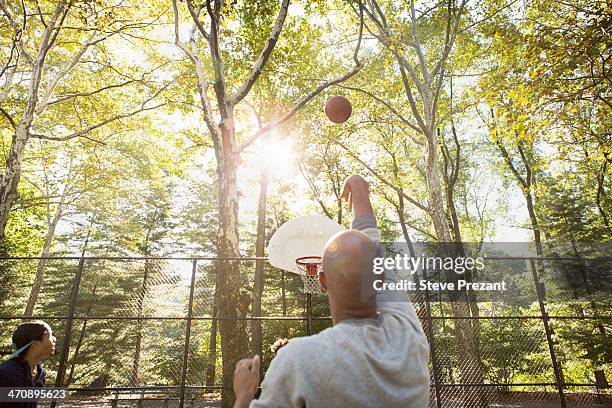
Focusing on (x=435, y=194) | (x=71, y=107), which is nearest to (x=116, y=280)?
(x=71, y=107)

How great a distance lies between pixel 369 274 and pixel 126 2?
1124 centimetres

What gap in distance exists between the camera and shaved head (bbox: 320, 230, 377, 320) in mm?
1098

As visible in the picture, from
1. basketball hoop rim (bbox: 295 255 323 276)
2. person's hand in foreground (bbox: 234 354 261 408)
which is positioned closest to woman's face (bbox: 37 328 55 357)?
basketball hoop rim (bbox: 295 255 323 276)

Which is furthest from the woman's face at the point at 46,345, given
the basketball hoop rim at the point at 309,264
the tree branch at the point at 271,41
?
the tree branch at the point at 271,41

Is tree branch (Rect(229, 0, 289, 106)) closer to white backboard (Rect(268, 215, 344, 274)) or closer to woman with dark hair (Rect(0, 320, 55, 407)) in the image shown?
white backboard (Rect(268, 215, 344, 274))

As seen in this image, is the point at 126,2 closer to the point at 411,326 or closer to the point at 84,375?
the point at 411,326

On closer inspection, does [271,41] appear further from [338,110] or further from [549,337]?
[549,337]

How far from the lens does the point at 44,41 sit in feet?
28.0

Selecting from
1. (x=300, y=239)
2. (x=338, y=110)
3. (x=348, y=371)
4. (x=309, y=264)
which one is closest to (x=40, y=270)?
(x=300, y=239)

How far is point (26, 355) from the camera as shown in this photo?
3699 mm

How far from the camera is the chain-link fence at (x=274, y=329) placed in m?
7.43

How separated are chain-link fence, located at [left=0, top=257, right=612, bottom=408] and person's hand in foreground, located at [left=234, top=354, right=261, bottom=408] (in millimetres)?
5321

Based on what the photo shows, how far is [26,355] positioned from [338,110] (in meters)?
4.33

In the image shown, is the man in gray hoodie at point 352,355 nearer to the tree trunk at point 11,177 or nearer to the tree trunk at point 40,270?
the tree trunk at point 11,177
